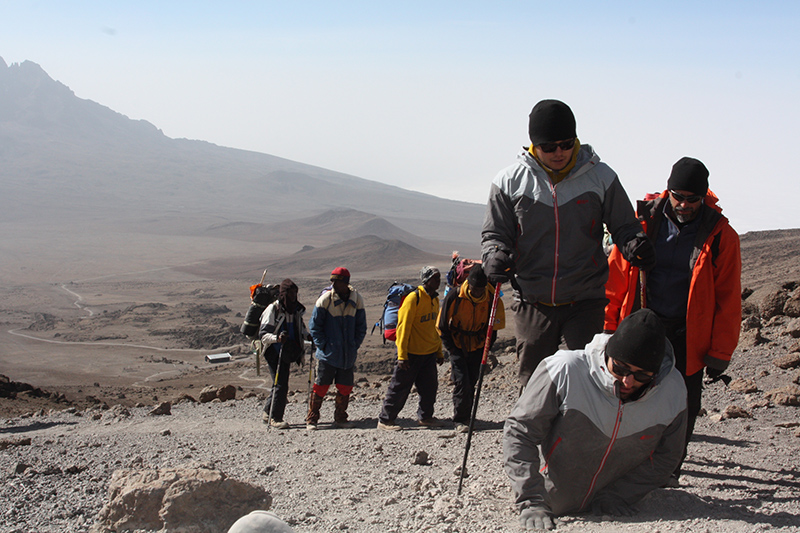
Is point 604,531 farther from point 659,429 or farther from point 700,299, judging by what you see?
point 700,299

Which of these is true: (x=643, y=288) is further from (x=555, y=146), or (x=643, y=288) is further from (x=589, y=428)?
(x=589, y=428)

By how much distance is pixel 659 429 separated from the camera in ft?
11.1

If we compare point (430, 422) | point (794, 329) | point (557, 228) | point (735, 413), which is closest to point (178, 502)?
point (557, 228)

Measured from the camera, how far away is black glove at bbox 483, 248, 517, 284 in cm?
370

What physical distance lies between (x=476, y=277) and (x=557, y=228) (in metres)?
2.96

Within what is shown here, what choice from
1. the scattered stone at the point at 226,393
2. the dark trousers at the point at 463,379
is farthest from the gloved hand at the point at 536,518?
the scattered stone at the point at 226,393

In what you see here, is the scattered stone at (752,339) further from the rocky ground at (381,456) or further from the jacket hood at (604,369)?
the jacket hood at (604,369)

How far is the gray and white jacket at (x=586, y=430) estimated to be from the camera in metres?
3.30

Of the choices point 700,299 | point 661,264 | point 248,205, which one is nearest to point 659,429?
point 700,299

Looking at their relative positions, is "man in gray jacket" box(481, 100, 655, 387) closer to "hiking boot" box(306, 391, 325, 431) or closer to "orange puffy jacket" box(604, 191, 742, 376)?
"orange puffy jacket" box(604, 191, 742, 376)

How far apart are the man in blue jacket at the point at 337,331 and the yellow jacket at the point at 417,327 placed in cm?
51

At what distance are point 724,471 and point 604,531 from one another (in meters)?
1.88

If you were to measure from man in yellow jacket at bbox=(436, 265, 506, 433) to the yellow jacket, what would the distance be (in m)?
0.28

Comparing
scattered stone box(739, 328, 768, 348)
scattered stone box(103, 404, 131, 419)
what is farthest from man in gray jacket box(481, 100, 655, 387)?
scattered stone box(103, 404, 131, 419)
